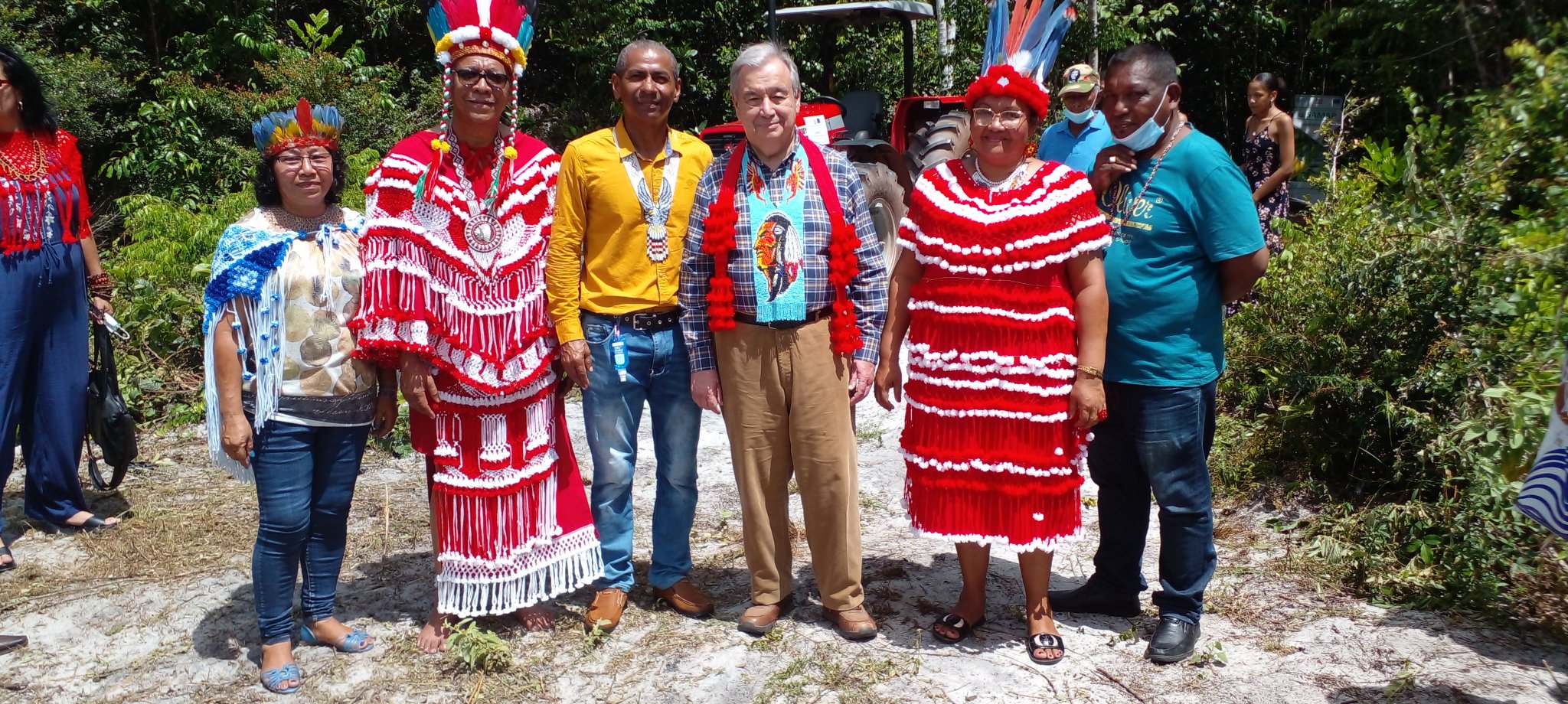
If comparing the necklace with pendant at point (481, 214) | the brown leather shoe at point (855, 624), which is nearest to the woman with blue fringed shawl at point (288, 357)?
the necklace with pendant at point (481, 214)

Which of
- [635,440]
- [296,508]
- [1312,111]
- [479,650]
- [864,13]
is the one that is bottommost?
[479,650]

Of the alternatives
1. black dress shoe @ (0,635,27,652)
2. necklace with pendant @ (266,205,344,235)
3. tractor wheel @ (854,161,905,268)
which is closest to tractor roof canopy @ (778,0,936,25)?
tractor wheel @ (854,161,905,268)

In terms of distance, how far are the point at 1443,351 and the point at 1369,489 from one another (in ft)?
2.06

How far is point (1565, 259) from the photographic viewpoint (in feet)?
11.3

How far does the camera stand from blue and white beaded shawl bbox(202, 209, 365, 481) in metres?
3.12

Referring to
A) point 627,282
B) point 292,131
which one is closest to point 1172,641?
point 627,282

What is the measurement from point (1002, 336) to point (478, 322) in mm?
1595

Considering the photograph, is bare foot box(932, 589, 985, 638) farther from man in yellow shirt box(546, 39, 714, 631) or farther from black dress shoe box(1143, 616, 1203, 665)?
man in yellow shirt box(546, 39, 714, 631)

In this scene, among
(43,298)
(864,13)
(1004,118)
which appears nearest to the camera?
(1004,118)

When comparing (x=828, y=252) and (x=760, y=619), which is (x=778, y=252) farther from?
(x=760, y=619)

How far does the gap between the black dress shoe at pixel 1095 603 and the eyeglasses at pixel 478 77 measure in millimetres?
2535

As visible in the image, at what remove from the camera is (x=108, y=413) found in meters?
4.64

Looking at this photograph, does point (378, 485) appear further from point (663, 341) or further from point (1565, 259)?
point (1565, 259)

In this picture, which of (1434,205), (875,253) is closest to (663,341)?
(875,253)
